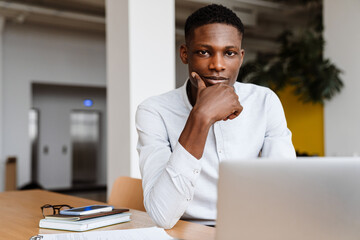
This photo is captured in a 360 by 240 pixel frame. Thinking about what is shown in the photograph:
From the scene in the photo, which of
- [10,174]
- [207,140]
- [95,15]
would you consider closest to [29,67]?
[95,15]

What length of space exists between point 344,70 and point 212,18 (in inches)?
217

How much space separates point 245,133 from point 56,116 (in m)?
9.09

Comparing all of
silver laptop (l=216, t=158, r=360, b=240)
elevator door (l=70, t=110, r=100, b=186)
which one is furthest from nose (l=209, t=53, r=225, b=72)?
elevator door (l=70, t=110, r=100, b=186)

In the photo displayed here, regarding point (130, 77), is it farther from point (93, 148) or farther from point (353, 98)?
point (93, 148)

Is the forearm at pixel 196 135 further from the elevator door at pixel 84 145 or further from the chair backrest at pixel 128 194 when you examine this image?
the elevator door at pixel 84 145

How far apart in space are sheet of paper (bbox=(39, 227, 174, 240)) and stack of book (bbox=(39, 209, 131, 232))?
0.06 metres

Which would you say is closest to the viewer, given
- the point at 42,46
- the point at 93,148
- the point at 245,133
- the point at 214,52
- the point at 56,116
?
the point at 214,52

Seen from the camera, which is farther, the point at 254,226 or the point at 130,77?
the point at 130,77

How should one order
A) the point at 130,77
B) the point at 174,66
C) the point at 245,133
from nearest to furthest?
the point at 245,133, the point at 130,77, the point at 174,66

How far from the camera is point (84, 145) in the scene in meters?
10.7

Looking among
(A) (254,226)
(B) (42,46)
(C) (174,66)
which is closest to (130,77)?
(C) (174,66)

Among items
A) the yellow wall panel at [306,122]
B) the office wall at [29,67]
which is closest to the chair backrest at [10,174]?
the office wall at [29,67]

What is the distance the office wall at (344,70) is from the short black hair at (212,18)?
5291mm

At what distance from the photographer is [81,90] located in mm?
10430
